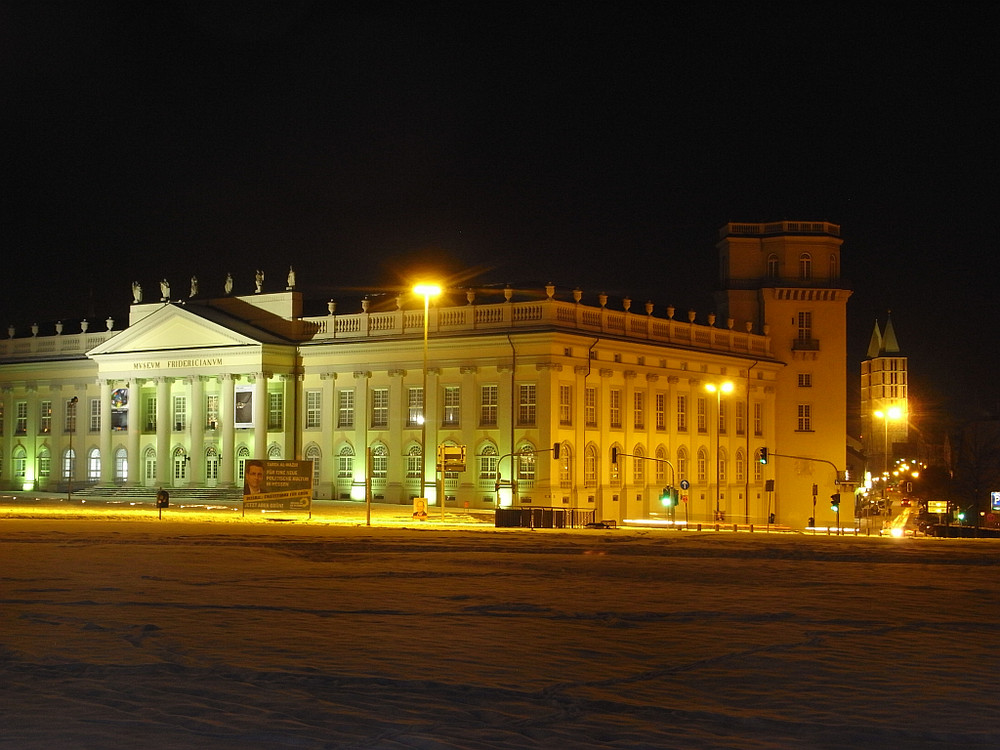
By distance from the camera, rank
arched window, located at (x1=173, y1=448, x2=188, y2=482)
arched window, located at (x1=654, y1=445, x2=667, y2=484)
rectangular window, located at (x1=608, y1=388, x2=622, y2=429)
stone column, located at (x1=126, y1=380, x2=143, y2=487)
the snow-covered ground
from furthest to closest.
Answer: stone column, located at (x1=126, y1=380, x2=143, y2=487) < arched window, located at (x1=173, y1=448, x2=188, y2=482) < arched window, located at (x1=654, y1=445, x2=667, y2=484) < rectangular window, located at (x1=608, y1=388, x2=622, y2=429) < the snow-covered ground

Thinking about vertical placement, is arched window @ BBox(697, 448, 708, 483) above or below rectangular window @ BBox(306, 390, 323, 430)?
below

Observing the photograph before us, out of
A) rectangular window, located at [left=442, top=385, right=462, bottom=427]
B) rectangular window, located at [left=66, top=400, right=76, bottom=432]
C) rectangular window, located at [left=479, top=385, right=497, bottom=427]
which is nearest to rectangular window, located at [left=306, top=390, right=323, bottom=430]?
rectangular window, located at [left=442, top=385, right=462, bottom=427]

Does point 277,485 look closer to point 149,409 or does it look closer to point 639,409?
point 639,409

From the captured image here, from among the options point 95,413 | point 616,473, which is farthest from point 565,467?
point 95,413

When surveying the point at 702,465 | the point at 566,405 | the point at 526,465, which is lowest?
the point at 702,465

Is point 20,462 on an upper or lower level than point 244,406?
lower

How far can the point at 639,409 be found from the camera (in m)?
85.6

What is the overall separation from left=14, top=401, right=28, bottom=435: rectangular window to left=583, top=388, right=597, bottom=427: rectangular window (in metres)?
45.4

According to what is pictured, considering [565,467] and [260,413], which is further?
[260,413]

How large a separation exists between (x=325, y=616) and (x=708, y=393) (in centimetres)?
7431

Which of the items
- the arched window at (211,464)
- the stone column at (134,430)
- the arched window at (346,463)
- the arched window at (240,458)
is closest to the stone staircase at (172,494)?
the stone column at (134,430)

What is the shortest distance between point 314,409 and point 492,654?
7395 cm

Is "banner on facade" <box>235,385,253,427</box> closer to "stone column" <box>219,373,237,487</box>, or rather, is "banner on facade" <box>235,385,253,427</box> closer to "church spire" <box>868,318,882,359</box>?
"stone column" <box>219,373,237,487</box>

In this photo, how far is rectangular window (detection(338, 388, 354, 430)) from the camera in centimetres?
8694
